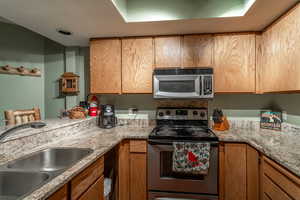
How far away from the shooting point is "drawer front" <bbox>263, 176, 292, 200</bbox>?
1.05 metres

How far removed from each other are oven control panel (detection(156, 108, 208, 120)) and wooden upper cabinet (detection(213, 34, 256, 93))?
37 centimetres

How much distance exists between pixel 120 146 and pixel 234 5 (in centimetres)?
181

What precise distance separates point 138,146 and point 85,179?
0.78 meters

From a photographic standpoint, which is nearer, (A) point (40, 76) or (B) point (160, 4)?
(B) point (160, 4)

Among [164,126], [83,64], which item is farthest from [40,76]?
[164,126]

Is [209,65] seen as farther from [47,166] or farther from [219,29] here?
[47,166]

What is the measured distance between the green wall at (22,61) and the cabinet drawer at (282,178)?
121 inches

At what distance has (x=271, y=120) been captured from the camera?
194 centimetres

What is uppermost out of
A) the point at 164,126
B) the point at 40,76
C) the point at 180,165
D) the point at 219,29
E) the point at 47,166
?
the point at 219,29

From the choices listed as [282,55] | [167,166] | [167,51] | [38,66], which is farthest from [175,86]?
[38,66]

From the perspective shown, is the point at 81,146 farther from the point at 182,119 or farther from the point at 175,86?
the point at 182,119

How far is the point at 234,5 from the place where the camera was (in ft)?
5.27

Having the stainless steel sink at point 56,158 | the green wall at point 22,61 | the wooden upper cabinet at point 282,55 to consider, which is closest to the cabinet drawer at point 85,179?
the stainless steel sink at point 56,158

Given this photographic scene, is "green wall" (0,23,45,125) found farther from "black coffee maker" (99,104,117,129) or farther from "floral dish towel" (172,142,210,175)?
"floral dish towel" (172,142,210,175)
